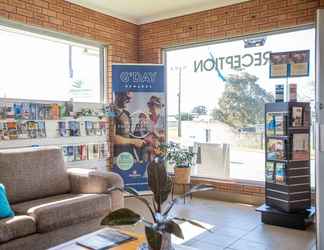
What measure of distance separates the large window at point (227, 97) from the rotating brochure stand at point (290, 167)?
2.54 ft

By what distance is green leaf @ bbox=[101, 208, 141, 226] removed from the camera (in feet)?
5.33

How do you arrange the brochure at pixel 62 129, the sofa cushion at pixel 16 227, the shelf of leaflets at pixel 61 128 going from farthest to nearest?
the brochure at pixel 62 129
the shelf of leaflets at pixel 61 128
the sofa cushion at pixel 16 227

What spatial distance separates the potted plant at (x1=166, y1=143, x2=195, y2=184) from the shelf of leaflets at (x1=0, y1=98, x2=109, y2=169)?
3.45ft

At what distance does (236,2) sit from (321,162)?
9.21 feet

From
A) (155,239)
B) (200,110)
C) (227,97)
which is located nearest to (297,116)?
(227,97)

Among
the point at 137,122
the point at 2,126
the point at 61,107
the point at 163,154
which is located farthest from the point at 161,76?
the point at 2,126

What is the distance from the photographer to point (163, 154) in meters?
4.95

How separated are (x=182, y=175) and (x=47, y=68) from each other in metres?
2.42

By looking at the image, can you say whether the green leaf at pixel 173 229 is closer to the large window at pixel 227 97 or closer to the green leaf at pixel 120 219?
the green leaf at pixel 120 219

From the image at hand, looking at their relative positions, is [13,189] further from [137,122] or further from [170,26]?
[170,26]

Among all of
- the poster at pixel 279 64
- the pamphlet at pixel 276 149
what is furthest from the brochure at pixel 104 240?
the poster at pixel 279 64

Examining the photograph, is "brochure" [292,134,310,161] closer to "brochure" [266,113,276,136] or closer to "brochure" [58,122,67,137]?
"brochure" [266,113,276,136]

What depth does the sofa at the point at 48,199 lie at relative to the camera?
2.52 meters

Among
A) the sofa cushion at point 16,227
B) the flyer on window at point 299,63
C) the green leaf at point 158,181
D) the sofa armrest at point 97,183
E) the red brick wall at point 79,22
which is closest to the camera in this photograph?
the green leaf at point 158,181
